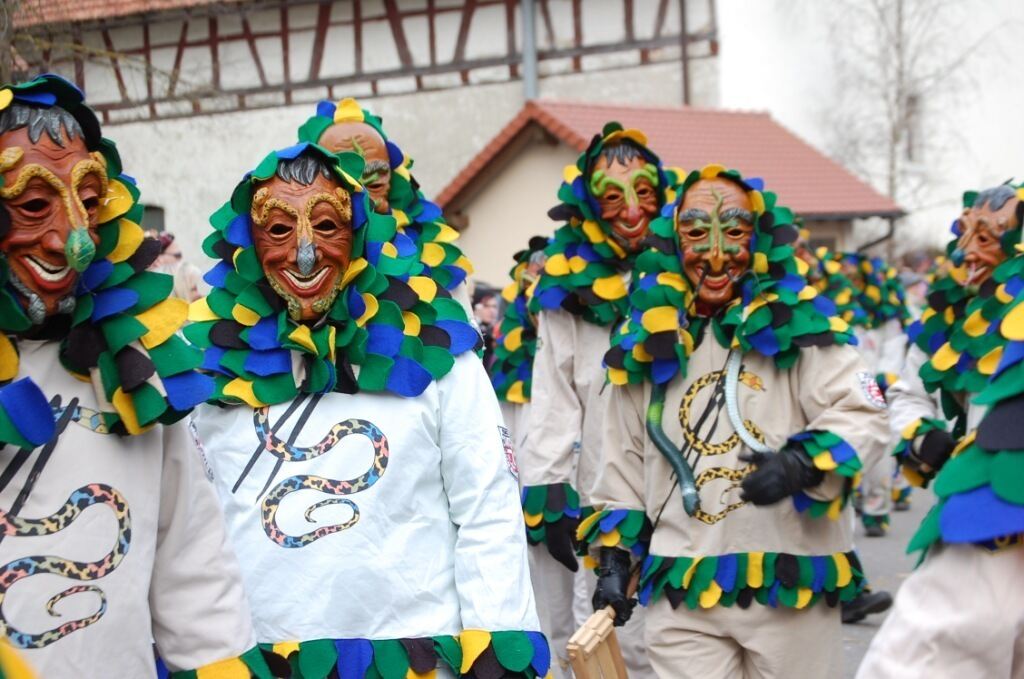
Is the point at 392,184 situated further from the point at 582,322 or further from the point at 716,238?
the point at 716,238

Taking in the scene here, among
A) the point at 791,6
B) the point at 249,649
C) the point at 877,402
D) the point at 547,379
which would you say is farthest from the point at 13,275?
the point at 791,6

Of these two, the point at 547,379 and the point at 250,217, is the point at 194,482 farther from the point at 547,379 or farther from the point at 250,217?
the point at 547,379

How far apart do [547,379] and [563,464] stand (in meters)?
0.38

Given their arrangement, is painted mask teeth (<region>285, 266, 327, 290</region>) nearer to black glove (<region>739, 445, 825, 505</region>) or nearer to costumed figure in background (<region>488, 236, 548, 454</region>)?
black glove (<region>739, 445, 825, 505</region>)

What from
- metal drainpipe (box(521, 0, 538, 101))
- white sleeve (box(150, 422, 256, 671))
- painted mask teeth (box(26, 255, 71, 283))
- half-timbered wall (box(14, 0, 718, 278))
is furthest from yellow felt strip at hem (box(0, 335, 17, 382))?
metal drainpipe (box(521, 0, 538, 101))

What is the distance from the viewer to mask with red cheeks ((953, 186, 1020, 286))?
19.4 ft

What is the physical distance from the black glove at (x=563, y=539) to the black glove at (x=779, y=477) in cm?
159

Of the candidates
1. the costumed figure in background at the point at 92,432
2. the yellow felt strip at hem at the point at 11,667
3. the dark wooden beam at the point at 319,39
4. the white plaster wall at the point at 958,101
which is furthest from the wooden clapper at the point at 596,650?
the white plaster wall at the point at 958,101

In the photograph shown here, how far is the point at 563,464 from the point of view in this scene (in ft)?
20.1

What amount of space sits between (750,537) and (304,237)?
2.00 metres

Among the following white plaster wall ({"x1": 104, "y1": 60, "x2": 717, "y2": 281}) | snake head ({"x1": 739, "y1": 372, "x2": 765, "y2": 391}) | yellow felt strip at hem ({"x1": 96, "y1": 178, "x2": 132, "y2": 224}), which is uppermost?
white plaster wall ({"x1": 104, "y1": 60, "x2": 717, "y2": 281})

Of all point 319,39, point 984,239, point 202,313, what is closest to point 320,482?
point 202,313

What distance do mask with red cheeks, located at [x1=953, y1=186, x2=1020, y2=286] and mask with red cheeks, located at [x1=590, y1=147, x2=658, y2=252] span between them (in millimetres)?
1342

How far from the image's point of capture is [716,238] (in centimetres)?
491
